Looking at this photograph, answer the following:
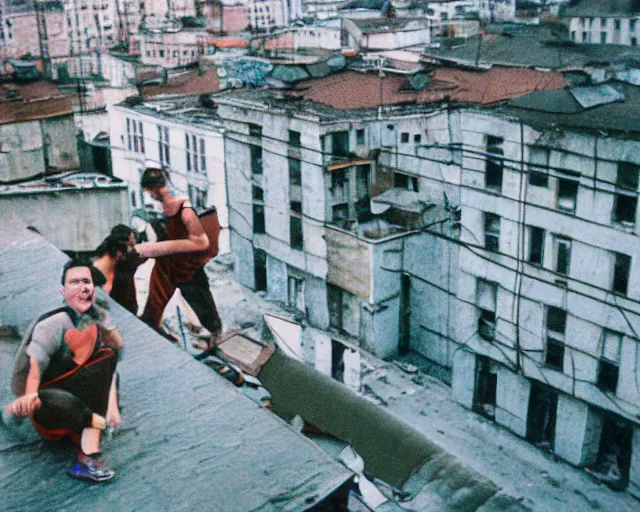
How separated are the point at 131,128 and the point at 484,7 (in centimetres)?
3341

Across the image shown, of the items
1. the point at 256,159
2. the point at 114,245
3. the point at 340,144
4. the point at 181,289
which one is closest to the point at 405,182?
the point at 340,144

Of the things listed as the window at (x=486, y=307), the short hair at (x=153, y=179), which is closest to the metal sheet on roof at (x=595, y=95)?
the window at (x=486, y=307)

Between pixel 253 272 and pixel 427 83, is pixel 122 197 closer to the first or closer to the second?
pixel 253 272

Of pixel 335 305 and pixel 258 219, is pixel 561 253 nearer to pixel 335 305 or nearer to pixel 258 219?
pixel 335 305

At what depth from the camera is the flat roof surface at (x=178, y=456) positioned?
524 centimetres

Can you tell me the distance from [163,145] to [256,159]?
15.4 feet

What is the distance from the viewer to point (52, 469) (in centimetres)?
559

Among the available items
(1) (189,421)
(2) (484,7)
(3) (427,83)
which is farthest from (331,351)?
(2) (484,7)

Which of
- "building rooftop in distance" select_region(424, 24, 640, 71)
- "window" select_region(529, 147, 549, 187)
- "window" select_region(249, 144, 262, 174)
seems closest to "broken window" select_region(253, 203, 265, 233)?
"window" select_region(249, 144, 262, 174)

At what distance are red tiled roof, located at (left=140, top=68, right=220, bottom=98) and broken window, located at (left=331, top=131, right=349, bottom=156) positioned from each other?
13.6m

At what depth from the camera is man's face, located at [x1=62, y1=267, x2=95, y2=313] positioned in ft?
18.8

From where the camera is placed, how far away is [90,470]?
17.9ft

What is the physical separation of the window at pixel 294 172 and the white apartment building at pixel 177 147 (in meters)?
3.98

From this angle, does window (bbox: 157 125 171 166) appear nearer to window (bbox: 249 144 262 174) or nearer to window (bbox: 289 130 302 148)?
window (bbox: 249 144 262 174)
